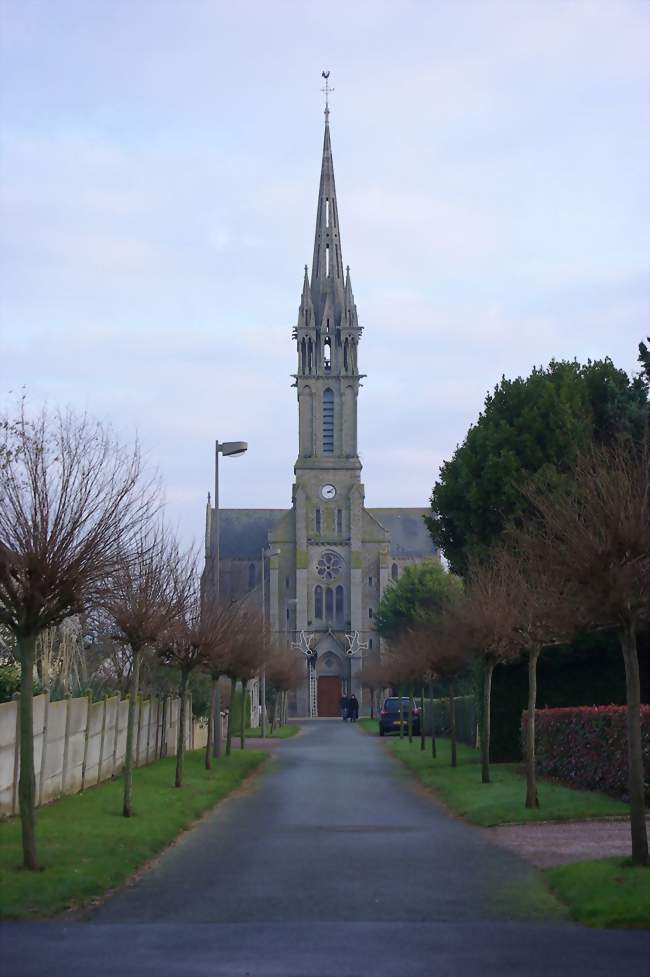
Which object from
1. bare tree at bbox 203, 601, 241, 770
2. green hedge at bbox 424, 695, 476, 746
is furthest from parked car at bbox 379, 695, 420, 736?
bare tree at bbox 203, 601, 241, 770

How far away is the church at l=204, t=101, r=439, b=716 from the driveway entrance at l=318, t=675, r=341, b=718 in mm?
76

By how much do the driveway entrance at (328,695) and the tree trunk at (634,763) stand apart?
85635mm

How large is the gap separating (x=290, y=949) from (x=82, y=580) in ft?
17.2

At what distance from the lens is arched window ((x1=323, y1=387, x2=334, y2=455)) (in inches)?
3994

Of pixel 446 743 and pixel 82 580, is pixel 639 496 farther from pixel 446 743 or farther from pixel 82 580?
pixel 446 743

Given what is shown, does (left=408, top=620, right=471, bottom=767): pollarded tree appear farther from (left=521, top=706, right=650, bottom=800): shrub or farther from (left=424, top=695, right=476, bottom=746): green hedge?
(left=521, top=706, right=650, bottom=800): shrub

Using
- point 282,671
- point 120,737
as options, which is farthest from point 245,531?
point 120,737

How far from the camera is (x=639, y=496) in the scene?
14.1 m

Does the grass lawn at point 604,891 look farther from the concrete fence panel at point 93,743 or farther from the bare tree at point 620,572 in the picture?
the concrete fence panel at point 93,743

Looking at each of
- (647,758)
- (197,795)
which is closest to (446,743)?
(197,795)

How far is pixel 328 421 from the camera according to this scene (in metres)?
102

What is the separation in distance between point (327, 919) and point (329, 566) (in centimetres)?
9024

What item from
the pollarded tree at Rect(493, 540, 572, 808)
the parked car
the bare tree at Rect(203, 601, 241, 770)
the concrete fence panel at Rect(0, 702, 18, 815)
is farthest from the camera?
Answer: the parked car

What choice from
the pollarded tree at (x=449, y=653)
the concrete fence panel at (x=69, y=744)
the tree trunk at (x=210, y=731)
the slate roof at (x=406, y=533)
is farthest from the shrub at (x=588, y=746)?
the slate roof at (x=406, y=533)
